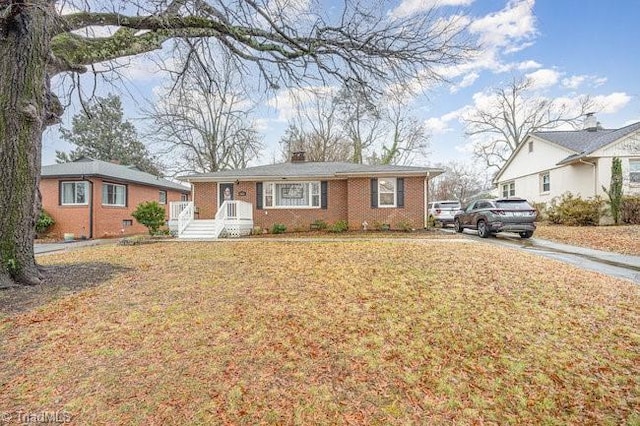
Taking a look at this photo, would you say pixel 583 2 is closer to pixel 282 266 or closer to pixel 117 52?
pixel 282 266

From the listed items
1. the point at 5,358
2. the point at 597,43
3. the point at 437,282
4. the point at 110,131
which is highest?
the point at 110,131

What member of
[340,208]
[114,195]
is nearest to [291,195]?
[340,208]

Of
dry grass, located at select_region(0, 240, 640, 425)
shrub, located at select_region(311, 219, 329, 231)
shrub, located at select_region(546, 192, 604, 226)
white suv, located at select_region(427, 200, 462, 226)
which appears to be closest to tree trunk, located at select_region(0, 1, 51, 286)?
dry grass, located at select_region(0, 240, 640, 425)

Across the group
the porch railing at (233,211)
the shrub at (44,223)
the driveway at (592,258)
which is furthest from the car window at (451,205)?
the shrub at (44,223)

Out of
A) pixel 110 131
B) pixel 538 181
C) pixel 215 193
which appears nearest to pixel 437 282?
pixel 215 193

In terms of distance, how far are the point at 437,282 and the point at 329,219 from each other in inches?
402

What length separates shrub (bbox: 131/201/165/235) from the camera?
1408cm

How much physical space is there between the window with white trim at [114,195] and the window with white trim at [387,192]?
14.8 meters

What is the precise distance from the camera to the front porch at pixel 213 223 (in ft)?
44.7

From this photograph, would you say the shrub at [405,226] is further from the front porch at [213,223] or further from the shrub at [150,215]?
the shrub at [150,215]

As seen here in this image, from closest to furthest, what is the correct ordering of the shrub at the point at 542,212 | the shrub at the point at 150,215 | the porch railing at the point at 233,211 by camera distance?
the porch railing at the point at 233,211 < the shrub at the point at 150,215 < the shrub at the point at 542,212

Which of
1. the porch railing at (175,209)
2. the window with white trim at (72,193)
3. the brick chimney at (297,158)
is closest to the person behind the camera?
the porch railing at (175,209)

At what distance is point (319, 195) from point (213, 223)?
5.23 meters

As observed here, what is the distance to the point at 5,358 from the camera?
139 inches
